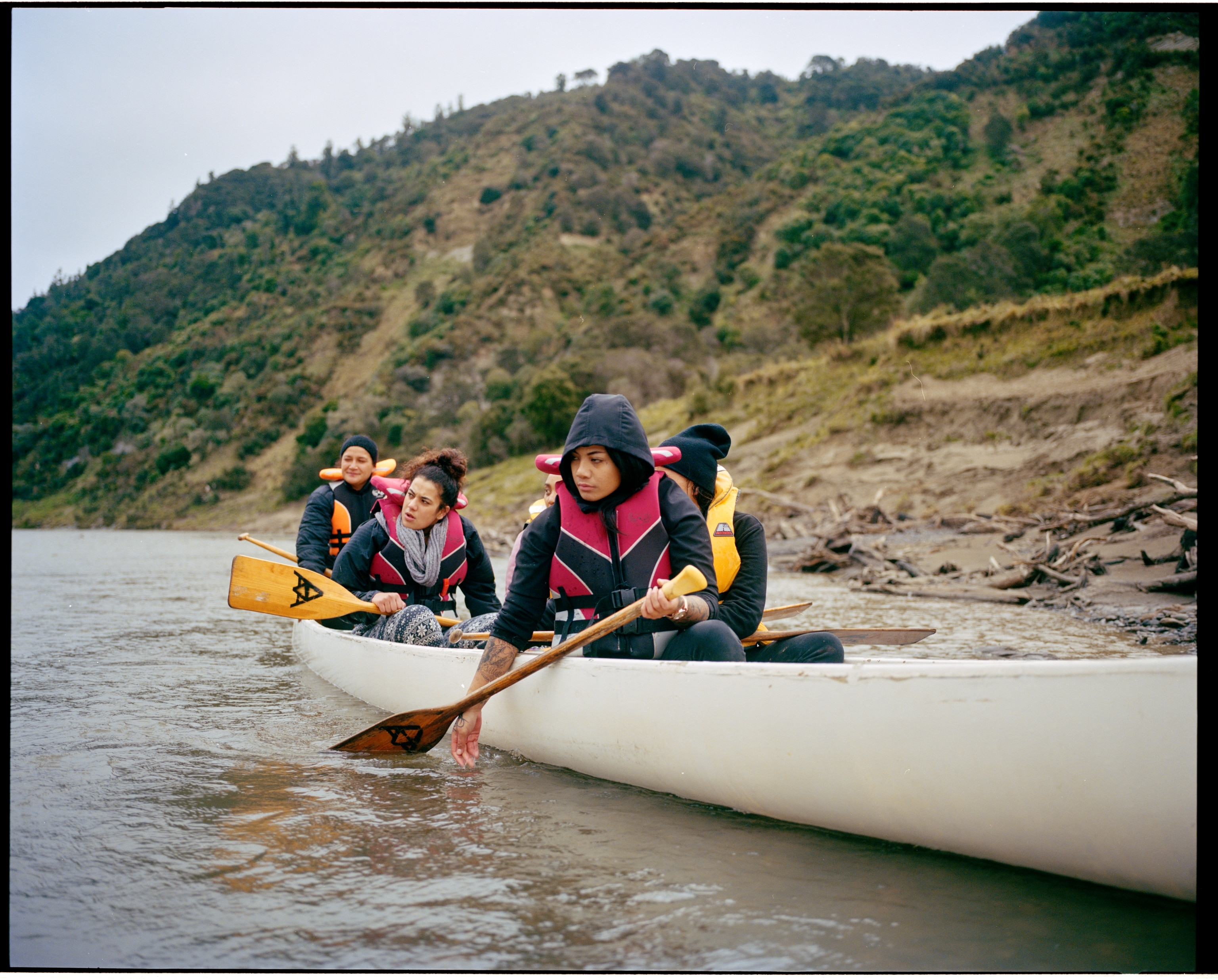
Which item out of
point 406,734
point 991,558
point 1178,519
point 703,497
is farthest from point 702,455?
point 991,558

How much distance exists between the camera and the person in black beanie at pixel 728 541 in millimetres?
3283

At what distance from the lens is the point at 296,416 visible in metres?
48.4

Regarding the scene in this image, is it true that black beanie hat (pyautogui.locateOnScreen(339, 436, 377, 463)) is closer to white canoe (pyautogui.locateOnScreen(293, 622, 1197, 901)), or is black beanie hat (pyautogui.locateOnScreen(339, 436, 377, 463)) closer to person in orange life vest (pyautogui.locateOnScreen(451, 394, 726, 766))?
person in orange life vest (pyautogui.locateOnScreen(451, 394, 726, 766))

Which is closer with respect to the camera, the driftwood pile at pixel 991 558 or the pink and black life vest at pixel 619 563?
the pink and black life vest at pixel 619 563

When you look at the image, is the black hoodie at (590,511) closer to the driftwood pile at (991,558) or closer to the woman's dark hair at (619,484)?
the woman's dark hair at (619,484)

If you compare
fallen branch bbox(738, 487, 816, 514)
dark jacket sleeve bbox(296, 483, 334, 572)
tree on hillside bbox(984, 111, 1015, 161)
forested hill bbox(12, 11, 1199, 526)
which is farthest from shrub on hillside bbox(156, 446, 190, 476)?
dark jacket sleeve bbox(296, 483, 334, 572)

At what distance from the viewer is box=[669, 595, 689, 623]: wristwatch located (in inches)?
111

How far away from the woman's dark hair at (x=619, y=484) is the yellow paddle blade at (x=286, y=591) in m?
2.22

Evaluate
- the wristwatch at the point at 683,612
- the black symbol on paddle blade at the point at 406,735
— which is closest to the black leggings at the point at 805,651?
the wristwatch at the point at 683,612

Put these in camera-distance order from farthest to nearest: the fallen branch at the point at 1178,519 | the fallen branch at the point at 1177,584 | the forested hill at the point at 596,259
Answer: the forested hill at the point at 596,259 → the fallen branch at the point at 1177,584 → the fallen branch at the point at 1178,519

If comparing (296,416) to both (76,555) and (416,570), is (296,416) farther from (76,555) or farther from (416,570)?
(416,570)

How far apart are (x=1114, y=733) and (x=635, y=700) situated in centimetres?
143

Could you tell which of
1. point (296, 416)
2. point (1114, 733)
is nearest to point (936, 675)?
point (1114, 733)

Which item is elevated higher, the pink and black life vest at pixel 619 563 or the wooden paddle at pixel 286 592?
the pink and black life vest at pixel 619 563
